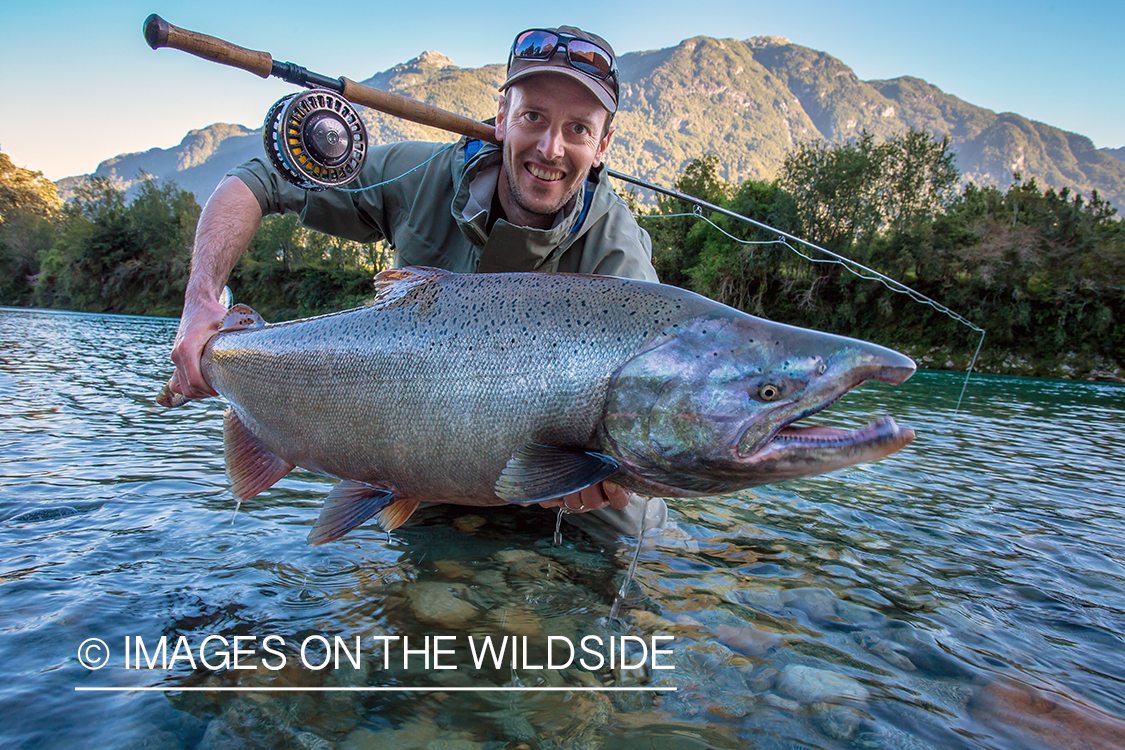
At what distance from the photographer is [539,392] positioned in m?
2.38

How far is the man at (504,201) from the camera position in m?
3.37

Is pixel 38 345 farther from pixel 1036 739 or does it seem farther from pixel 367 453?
pixel 1036 739

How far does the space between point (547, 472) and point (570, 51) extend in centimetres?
233

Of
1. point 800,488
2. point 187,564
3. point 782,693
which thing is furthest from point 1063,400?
point 187,564

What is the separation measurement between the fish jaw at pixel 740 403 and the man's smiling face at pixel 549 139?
155cm

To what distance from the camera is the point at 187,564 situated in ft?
10.5

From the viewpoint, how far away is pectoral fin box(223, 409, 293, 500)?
3158 mm

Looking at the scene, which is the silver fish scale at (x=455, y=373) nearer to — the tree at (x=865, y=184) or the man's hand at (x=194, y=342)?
the man's hand at (x=194, y=342)

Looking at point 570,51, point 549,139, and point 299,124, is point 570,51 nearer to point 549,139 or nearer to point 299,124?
point 549,139

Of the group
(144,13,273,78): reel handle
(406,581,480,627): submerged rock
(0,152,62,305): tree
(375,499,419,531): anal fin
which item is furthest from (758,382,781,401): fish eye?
(0,152,62,305): tree

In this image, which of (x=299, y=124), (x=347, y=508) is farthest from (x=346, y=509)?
(x=299, y=124)

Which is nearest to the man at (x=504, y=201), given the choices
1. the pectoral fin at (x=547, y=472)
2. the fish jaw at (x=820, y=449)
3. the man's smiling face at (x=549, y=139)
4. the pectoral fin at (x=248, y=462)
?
the man's smiling face at (x=549, y=139)

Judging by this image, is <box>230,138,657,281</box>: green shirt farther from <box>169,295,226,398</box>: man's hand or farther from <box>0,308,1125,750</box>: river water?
<box>0,308,1125,750</box>: river water

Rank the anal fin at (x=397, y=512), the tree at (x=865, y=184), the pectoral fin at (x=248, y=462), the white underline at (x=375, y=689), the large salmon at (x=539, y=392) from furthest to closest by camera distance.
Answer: the tree at (x=865, y=184), the pectoral fin at (x=248, y=462), the anal fin at (x=397, y=512), the white underline at (x=375, y=689), the large salmon at (x=539, y=392)
